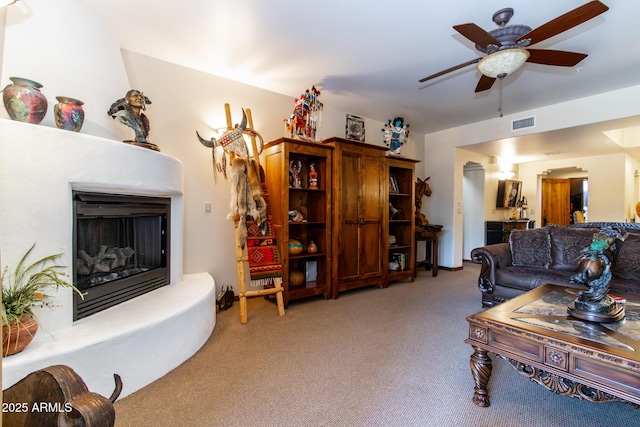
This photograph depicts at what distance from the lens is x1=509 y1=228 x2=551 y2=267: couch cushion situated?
348cm

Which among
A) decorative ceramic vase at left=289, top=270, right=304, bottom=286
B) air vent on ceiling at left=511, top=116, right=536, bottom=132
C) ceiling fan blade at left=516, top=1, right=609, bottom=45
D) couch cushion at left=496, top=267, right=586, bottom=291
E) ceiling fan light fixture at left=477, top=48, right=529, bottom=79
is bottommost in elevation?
decorative ceramic vase at left=289, top=270, right=304, bottom=286

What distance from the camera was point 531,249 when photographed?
3537 mm

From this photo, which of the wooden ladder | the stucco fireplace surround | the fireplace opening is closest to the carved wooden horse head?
the wooden ladder

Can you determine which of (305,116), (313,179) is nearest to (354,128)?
(305,116)

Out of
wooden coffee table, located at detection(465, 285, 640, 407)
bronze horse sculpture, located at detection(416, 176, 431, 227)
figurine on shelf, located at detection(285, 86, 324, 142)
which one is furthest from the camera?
bronze horse sculpture, located at detection(416, 176, 431, 227)

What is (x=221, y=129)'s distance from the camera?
3.51 m

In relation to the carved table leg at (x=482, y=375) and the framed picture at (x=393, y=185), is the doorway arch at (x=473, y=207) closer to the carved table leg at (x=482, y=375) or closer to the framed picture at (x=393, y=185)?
the framed picture at (x=393, y=185)

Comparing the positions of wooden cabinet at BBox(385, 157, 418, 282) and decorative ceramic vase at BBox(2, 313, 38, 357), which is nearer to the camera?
decorative ceramic vase at BBox(2, 313, 38, 357)

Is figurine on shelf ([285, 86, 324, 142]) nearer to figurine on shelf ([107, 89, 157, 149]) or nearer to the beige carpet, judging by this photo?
figurine on shelf ([107, 89, 157, 149])

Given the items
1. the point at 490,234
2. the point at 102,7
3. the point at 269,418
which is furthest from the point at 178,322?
the point at 490,234

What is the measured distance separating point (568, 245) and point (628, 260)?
489mm

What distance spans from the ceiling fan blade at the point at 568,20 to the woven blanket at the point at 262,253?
2579 mm

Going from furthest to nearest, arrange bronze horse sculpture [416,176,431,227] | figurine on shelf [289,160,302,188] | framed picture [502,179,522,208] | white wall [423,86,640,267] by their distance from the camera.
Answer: framed picture [502,179,522,208]
bronze horse sculpture [416,176,431,227]
white wall [423,86,640,267]
figurine on shelf [289,160,302,188]

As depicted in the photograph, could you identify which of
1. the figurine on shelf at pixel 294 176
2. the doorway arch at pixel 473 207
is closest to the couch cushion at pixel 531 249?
the figurine on shelf at pixel 294 176
